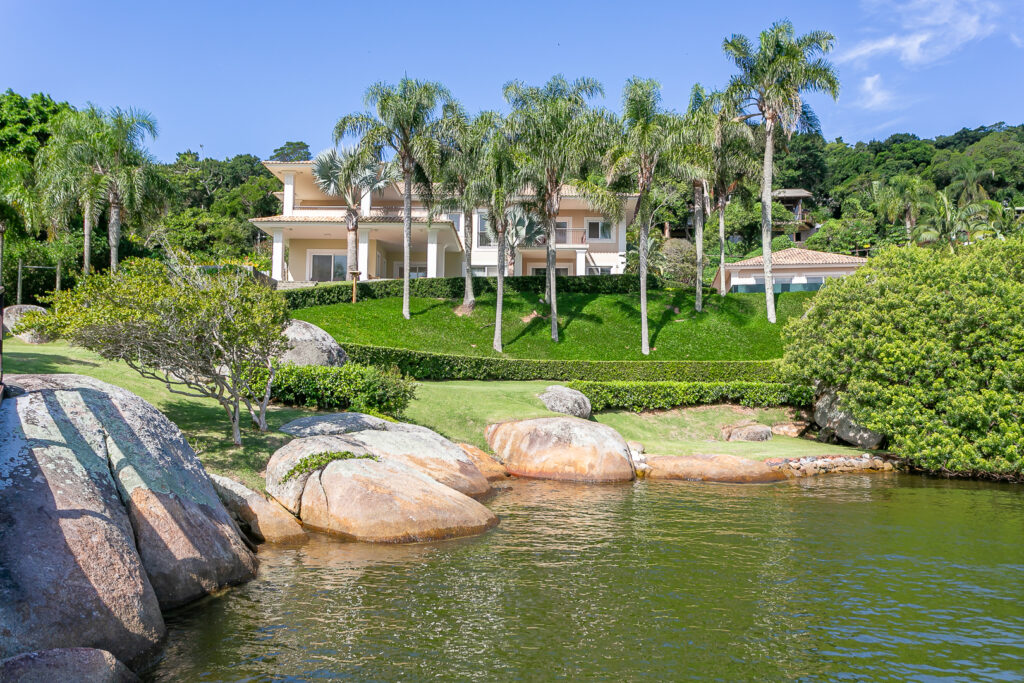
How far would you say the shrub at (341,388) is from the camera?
18141 millimetres

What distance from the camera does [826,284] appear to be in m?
24.2

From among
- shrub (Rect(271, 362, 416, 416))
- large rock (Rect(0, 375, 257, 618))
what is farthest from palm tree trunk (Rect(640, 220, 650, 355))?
large rock (Rect(0, 375, 257, 618))

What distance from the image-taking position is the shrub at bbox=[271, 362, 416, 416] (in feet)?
59.5

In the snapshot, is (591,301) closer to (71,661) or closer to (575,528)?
(575,528)

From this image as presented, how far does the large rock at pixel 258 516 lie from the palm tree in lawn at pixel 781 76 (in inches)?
1312

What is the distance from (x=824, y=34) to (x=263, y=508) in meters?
38.4

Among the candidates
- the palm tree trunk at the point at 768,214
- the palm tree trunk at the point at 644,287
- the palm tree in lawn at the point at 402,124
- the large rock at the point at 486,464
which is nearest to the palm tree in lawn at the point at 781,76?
the palm tree trunk at the point at 768,214

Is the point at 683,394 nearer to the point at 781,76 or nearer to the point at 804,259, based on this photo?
the point at 781,76

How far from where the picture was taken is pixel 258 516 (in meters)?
11.1

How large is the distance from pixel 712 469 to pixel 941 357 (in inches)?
298

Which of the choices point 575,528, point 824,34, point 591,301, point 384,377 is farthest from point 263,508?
point 824,34

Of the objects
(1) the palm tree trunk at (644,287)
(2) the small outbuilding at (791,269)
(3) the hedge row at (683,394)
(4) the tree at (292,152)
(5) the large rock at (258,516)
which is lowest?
(5) the large rock at (258,516)

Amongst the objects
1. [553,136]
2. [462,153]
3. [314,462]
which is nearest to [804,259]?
[553,136]

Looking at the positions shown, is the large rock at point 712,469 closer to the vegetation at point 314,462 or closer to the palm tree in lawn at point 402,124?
the vegetation at point 314,462
